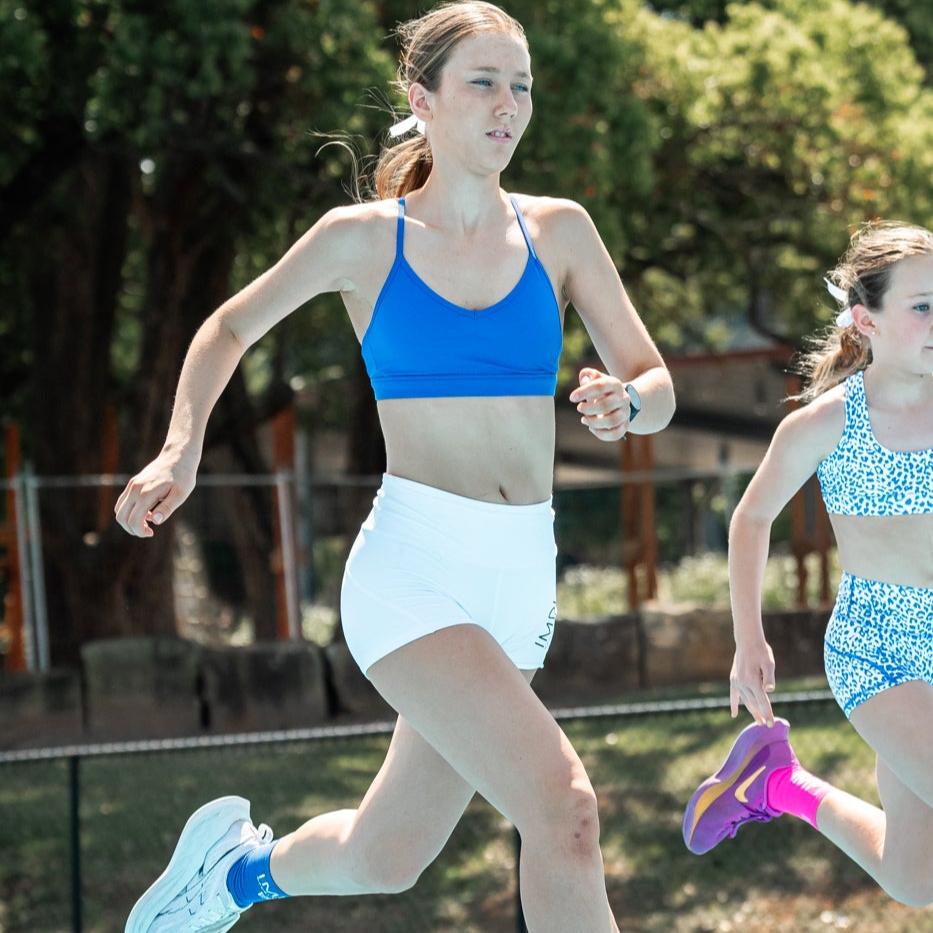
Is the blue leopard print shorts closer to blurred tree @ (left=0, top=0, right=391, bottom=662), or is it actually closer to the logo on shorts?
the logo on shorts

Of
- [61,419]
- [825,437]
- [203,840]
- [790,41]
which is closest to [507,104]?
[825,437]

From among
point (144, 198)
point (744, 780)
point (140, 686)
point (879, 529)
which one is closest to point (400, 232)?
point (879, 529)

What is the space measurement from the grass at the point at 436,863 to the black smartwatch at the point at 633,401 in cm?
382

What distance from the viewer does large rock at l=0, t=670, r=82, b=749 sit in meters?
11.1

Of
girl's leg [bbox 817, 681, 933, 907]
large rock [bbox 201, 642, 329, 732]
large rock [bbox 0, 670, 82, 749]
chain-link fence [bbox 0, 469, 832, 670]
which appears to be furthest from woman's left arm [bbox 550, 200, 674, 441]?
chain-link fence [bbox 0, 469, 832, 670]

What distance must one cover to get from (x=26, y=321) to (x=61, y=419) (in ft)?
6.77

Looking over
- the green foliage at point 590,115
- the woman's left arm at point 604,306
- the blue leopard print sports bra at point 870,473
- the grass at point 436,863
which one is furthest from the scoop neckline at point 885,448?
the green foliage at point 590,115

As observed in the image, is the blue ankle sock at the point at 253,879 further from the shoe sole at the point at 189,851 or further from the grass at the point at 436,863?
the grass at the point at 436,863

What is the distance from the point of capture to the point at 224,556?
1733cm

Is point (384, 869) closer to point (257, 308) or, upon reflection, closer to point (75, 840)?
point (257, 308)

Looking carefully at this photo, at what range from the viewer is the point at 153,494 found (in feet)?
10.2

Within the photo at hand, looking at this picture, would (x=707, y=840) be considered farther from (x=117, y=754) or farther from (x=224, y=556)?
(x=224, y=556)

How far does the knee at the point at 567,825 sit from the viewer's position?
3.06m

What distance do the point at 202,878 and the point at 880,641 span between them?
1754 mm
